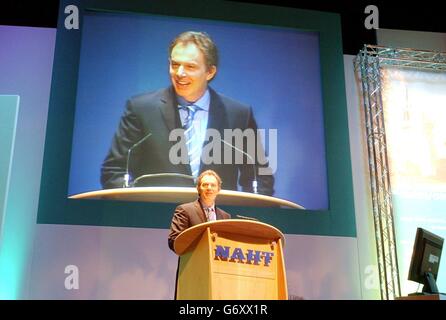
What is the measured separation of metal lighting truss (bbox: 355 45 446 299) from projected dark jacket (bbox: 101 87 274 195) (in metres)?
1.03

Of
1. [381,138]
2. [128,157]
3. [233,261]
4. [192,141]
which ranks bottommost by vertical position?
[233,261]

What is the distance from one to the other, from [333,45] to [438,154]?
1.43 metres

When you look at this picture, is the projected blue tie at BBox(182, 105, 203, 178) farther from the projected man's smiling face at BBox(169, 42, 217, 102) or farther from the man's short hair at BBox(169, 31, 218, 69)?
the man's short hair at BBox(169, 31, 218, 69)

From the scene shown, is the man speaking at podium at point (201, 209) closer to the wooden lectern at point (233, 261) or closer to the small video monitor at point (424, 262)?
the wooden lectern at point (233, 261)

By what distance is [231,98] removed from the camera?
474 centimetres

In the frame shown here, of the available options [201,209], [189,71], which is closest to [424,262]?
[201,209]

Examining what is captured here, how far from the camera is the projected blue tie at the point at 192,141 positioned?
4457mm

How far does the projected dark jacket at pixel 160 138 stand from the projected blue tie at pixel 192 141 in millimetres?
50

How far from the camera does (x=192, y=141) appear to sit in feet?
14.9

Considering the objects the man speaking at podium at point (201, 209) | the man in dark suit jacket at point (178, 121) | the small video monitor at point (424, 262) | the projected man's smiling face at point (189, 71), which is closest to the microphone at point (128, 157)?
the man in dark suit jacket at point (178, 121)

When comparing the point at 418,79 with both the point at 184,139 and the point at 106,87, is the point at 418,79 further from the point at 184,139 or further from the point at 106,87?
the point at 106,87

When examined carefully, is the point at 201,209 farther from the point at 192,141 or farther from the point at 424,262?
the point at 192,141

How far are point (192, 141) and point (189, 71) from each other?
653mm
